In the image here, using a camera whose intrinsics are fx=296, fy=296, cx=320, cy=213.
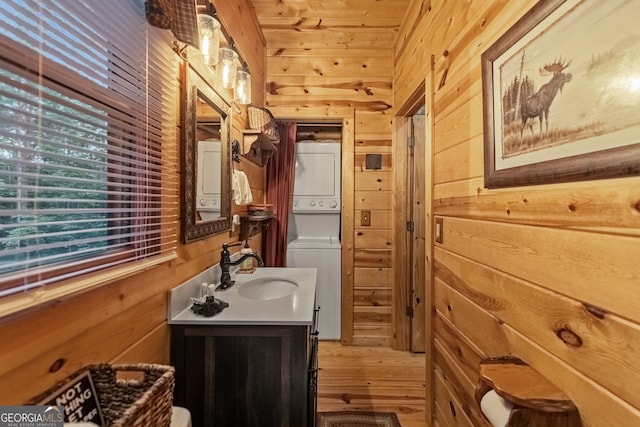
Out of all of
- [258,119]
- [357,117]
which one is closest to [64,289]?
[258,119]

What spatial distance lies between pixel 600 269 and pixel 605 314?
0.10m

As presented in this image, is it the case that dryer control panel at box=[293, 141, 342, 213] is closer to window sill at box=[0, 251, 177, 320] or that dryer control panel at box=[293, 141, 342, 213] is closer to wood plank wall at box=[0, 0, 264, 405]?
wood plank wall at box=[0, 0, 264, 405]

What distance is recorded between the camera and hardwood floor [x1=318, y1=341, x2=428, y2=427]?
6.45 feet

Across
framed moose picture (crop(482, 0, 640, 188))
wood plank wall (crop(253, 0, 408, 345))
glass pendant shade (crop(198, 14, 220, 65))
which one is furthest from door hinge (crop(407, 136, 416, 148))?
glass pendant shade (crop(198, 14, 220, 65))

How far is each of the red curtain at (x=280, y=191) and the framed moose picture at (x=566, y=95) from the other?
2.06 m

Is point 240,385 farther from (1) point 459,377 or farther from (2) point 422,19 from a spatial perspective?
(2) point 422,19

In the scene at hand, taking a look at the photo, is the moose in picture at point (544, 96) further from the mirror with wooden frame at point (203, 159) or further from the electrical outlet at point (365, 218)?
the electrical outlet at point (365, 218)

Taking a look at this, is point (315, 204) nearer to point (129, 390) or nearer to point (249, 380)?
point (249, 380)

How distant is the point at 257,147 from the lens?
2492mm

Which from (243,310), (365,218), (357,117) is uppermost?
(357,117)

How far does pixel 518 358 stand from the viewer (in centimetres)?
95

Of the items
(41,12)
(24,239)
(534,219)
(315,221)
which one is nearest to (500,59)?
(534,219)

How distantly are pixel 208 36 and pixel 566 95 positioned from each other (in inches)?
53.1

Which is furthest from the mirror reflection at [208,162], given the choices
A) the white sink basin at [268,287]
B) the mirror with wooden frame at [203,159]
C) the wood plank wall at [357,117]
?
the wood plank wall at [357,117]
